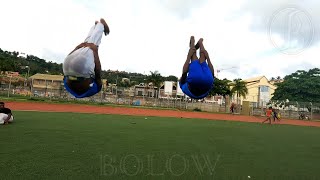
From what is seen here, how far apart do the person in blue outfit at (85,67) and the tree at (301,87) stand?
5440 centimetres

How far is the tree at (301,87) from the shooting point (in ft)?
173

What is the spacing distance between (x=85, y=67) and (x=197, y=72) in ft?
6.84

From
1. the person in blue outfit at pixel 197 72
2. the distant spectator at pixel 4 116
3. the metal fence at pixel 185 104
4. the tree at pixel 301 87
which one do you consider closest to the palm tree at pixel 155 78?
the metal fence at pixel 185 104

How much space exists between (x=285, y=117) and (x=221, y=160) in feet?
116

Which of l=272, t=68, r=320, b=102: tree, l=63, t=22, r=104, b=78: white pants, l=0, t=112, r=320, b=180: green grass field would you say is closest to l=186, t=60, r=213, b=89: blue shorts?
l=0, t=112, r=320, b=180: green grass field

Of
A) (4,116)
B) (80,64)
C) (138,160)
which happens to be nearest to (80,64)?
(80,64)

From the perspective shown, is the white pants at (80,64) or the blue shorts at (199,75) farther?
the blue shorts at (199,75)

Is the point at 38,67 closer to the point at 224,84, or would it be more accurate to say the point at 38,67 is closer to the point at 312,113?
the point at 224,84

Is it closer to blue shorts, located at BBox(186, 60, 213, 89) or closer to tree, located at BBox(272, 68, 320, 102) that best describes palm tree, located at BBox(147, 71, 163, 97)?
tree, located at BBox(272, 68, 320, 102)

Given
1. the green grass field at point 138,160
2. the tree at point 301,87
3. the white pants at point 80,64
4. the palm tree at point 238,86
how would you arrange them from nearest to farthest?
the white pants at point 80,64
the green grass field at point 138,160
the tree at point 301,87
the palm tree at point 238,86

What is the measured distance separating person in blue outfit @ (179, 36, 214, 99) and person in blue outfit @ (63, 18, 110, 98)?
167 centimetres

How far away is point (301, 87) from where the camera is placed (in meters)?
53.8

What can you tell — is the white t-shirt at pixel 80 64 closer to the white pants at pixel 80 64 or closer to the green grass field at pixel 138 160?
the white pants at pixel 80 64

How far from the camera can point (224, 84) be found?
44.6 m
